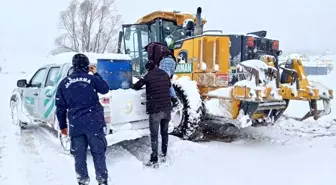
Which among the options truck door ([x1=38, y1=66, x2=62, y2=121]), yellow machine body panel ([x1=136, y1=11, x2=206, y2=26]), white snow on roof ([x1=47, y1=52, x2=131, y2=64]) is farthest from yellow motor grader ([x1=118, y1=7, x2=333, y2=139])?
truck door ([x1=38, y1=66, x2=62, y2=121])

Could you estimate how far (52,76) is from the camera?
5.93 m

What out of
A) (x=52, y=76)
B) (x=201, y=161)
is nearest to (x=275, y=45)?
(x=201, y=161)

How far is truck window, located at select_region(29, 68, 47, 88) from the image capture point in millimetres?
6406

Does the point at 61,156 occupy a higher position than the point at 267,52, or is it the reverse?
the point at 267,52

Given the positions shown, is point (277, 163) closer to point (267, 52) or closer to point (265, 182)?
point (265, 182)

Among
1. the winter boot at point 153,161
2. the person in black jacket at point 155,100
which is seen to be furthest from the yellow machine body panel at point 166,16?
the winter boot at point 153,161

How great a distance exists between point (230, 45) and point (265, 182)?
2.82m

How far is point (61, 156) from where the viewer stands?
500cm

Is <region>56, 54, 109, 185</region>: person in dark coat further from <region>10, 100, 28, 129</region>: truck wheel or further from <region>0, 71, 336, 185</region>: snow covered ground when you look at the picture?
<region>10, 100, 28, 129</region>: truck wheel

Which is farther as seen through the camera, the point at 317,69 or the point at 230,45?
the point at 317,69

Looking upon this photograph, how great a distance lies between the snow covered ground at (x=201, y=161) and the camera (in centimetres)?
404

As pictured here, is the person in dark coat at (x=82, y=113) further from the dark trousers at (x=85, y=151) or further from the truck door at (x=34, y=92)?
the truck door at (x=34, y=92)

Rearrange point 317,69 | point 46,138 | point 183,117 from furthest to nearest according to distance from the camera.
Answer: point 317,69, point 46,138, point 183,117

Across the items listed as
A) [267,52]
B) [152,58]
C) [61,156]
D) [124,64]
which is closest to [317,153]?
[267,52]
